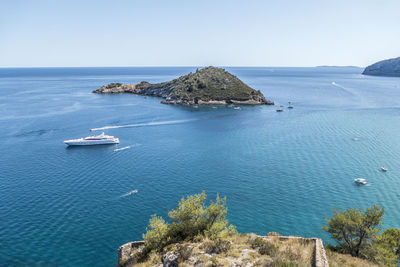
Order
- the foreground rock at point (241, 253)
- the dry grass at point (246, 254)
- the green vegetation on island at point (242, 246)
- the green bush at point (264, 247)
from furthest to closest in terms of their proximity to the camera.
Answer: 1. the green bush at point (264, 247)
2. the green vegetation on island at point (242, 246)
3. the foreground rock at point (241, 253)
4. the dry grass at point (246, 254)

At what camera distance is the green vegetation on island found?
2230 cm

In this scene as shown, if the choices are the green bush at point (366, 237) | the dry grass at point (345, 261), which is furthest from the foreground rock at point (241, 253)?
the green bush at point (366, 237)

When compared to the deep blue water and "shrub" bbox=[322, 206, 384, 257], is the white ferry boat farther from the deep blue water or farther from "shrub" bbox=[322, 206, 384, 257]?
"shrub" bbox=[322, 206, 384, 257]

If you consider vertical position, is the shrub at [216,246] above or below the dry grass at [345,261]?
above

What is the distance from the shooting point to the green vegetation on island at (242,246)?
22.3 m

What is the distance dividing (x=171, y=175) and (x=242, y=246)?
3559 cm

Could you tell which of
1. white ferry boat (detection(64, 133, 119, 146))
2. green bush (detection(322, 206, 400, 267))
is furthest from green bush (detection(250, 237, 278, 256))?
white ferry boat (detection(64, 133, 119, 146))

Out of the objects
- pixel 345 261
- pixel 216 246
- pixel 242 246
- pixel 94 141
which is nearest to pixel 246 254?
pixel 242 246

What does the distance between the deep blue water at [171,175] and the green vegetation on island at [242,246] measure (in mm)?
10600

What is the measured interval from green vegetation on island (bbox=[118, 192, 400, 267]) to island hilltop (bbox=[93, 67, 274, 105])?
12705cm

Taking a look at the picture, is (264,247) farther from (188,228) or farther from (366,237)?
(366,237)

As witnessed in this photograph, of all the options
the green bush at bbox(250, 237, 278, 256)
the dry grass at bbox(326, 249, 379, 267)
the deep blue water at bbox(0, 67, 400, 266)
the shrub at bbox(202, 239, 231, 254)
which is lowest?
the deep blue water at bbox(0, 67, 400, 266)

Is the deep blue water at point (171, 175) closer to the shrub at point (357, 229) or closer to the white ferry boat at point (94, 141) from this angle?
the white ferry boat at point (94, 141)

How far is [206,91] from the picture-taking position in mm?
163500
